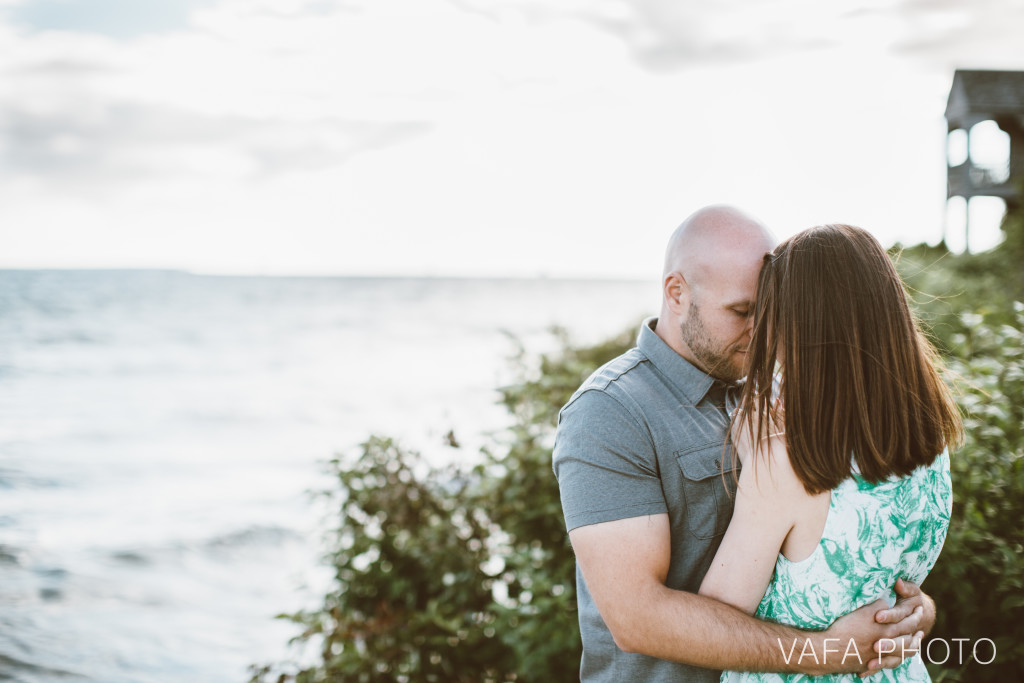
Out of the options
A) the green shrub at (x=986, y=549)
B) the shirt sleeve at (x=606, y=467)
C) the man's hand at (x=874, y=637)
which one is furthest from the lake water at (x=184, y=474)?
the man's hand at (x=874, y=637)

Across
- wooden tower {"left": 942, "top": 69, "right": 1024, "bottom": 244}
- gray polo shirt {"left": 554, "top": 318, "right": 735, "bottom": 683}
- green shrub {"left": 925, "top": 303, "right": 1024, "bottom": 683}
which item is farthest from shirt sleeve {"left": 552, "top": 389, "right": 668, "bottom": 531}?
wooden tower {"left": 942, "top": 69, "right": 1024, "bottom": 244}

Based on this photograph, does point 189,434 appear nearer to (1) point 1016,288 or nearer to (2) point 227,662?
(2) point 227,662

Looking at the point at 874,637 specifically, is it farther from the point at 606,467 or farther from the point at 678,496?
the point at 606,467

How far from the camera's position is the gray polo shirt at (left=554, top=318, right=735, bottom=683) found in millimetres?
2057

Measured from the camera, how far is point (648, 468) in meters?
2.10

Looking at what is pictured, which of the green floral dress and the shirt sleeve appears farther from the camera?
the shirt sleeve

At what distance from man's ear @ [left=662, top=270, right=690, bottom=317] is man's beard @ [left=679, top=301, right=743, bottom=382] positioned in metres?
0.03

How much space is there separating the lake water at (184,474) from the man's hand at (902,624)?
10.7 ft

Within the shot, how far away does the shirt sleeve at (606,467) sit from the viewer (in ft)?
6.68

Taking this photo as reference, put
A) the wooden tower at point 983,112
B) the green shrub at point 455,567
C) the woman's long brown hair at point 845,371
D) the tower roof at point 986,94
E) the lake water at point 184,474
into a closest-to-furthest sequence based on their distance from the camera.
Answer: the woman's long brown hair at point 845,371, the green shrub at point 455,567, the lake water at point 184,474, the wooden tower at point 983,112, the tower roof at point 986,94

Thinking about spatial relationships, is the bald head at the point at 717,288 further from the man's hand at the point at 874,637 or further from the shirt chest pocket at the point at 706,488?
the man's hand at the point at 874,637

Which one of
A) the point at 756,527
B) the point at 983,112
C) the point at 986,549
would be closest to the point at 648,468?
the point at 756,527

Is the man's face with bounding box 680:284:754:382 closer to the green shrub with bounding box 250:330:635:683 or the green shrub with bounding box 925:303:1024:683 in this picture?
the green shrub with bounding box 925:303:1024:683

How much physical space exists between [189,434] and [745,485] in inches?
598
